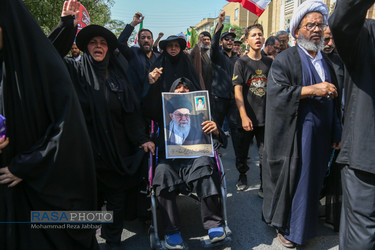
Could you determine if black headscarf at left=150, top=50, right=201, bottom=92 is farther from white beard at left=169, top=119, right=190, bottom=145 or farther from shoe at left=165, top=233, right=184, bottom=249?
shoe at left=165, top=233, right=184, bottom=249

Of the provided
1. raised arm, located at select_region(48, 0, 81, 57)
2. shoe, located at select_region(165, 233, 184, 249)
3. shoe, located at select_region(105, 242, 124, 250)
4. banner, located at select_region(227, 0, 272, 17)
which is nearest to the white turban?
raised arm, located at select_region(48, 0, 81, 57)

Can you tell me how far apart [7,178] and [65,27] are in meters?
1.45

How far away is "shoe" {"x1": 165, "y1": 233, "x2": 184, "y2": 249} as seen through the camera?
2.65 meters

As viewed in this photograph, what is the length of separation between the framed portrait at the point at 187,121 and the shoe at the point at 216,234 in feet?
2.51

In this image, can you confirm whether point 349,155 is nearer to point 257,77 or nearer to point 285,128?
point 285,128

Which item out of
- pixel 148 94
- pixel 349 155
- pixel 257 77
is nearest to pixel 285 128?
pixel 349 155

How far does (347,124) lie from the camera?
2.01 meters

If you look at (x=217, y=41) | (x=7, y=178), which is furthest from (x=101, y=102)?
(x=217, y=41)

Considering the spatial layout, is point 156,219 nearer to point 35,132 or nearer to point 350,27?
point 35,132

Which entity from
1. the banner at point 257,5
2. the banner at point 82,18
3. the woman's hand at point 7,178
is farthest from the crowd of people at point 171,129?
the banner at point 257,5

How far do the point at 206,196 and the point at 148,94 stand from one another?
1363 mm

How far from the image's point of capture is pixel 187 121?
3102mm

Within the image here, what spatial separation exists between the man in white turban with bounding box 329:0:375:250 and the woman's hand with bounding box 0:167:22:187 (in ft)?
7.24

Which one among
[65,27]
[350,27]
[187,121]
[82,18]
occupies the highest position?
[82,18]
